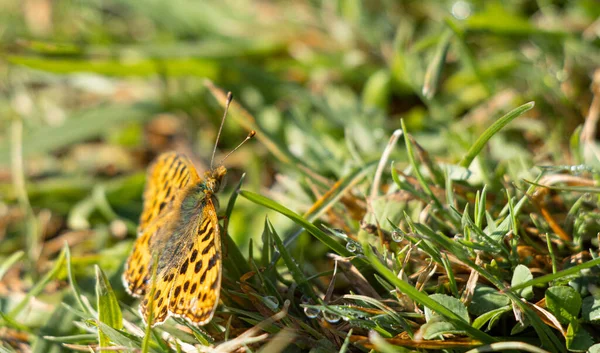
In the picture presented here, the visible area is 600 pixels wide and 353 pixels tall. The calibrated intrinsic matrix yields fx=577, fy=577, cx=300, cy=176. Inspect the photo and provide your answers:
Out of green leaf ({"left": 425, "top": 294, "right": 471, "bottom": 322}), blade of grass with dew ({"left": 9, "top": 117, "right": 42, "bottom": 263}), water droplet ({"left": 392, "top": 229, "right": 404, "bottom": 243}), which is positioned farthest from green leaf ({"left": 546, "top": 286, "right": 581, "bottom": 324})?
blade of grass with dew ({"left": 9, "top": 117, "right": 42, "bottom": 263})

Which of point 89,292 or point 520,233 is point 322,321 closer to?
point 520,233

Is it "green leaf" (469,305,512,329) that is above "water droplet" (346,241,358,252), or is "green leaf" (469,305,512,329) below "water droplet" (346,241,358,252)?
below

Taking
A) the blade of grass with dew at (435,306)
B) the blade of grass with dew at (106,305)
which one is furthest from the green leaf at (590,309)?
the blade of grass with dew at (106,305)

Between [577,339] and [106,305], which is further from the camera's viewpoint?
[106,305]


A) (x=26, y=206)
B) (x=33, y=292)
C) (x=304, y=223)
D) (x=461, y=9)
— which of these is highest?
(x=461, y=9)

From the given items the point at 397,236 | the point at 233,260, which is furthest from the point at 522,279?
the point at 233,260

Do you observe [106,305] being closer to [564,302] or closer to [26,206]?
[26,206]

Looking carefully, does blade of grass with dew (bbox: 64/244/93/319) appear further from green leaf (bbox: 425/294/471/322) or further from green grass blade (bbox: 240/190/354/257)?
green leaf (bbox: 425/294/471/322)
